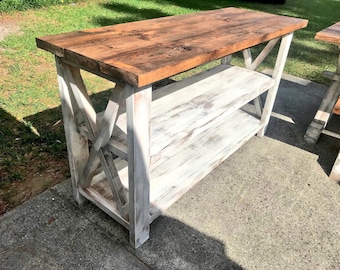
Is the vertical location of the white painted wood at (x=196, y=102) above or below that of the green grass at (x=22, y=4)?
above

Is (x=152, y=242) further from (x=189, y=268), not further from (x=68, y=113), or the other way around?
(x=68, y=113)

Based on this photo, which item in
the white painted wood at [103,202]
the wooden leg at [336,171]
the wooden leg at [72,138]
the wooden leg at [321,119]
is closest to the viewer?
the wooden leg at [72,138]

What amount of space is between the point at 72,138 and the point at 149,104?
2.18ft

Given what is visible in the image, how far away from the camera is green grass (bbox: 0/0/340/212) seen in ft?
8.59

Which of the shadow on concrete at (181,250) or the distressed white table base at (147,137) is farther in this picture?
the shadow on concrete at (181,250)

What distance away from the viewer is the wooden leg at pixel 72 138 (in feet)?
5.46

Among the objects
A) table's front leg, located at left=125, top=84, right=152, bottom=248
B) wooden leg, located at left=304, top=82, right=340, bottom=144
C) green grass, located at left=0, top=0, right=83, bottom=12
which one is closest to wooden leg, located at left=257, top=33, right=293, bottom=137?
wooden leg, located at left=304, top=82, right=340, bottom=144

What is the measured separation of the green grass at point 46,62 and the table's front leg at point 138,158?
3.09 feet

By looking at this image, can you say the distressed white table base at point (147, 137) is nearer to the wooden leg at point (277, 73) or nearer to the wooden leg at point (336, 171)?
the wooden leg at point (277, 73)

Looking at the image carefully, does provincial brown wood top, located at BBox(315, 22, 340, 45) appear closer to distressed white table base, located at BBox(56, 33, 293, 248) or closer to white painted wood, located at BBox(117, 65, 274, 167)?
distressed white table base, located at BBox(56, 33, 293, 248)

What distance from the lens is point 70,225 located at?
1949mm

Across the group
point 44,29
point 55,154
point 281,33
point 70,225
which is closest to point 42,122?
point 55,154

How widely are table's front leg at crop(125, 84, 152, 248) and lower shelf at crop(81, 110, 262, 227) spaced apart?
102mm

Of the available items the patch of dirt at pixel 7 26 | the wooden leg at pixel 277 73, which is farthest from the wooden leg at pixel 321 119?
the patch of dirt at pixel 7 26
